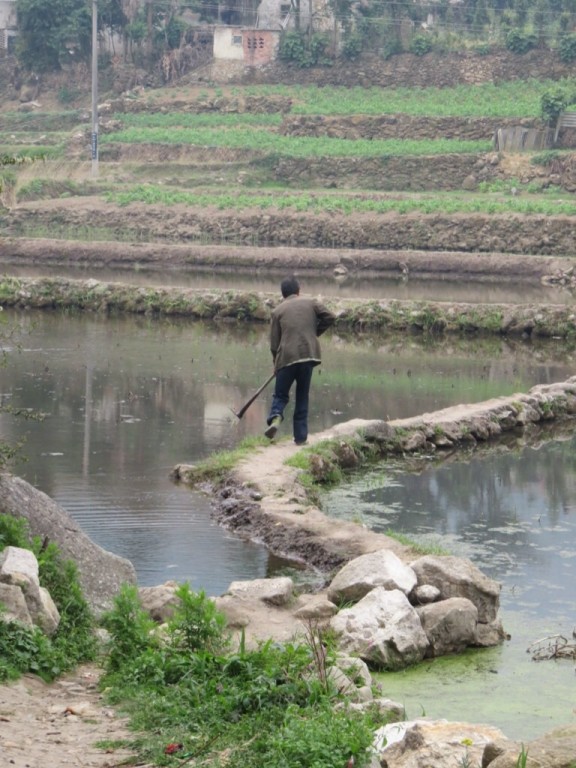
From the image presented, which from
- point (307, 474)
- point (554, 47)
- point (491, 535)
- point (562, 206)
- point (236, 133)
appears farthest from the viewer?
point (554, 47)

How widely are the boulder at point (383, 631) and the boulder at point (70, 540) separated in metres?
1.43

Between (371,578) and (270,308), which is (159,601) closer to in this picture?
(371,578)

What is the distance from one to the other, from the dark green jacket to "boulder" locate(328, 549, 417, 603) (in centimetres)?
504

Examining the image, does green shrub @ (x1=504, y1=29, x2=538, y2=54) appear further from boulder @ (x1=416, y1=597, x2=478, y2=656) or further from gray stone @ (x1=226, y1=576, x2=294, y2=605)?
boulder @ (x1=416, y1=597, x2=478, y2=656)

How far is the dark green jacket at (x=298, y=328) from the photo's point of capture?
14266mm

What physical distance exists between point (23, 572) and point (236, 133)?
5610 centimetres

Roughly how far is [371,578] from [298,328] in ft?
17.9

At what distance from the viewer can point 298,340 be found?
46.8 ft

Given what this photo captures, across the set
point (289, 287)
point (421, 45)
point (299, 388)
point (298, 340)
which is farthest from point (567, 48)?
point (298, 340)

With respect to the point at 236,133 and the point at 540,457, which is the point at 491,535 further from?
the point at 236,133

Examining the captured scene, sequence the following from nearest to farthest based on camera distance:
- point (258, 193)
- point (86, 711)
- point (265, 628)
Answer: point (86, 711) → point (265, 628) → point (258, 193)

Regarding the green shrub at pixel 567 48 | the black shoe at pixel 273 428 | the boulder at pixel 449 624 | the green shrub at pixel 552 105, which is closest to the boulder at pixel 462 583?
the boulder at pixel 449 624

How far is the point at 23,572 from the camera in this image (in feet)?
26.1

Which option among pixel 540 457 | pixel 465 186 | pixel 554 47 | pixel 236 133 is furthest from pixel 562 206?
pixel 540 457
